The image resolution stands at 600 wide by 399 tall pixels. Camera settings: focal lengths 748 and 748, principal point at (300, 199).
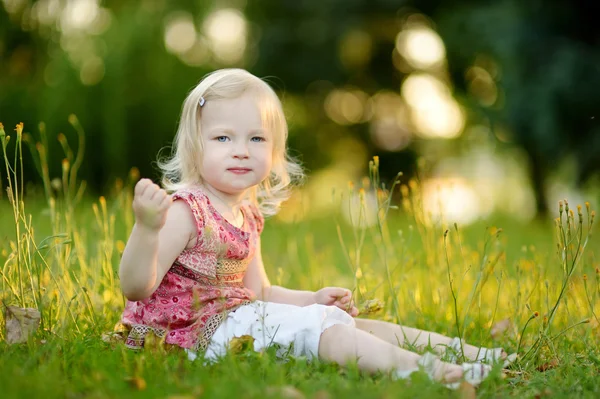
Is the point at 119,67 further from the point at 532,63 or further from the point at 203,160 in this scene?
the point at 203,160

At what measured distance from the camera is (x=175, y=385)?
1.91 metres

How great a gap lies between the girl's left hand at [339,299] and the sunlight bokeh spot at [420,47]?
1103 cm

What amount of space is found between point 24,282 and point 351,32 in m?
10.9

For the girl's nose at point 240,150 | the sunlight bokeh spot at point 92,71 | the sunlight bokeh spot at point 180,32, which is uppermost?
the sunlight bokeh spot at point 180,32

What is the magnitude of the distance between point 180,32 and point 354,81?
467cm

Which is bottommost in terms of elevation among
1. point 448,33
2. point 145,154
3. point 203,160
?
point 145,154

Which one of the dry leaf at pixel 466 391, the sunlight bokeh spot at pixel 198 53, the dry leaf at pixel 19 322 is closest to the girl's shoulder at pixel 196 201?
the dry leaf at pixel 19 322

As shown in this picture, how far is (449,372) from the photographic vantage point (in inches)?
85.6

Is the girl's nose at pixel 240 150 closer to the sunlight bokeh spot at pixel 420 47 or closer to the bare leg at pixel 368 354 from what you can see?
the bare leg at pixel 368 354

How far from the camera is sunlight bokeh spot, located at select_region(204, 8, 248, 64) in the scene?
1162cm

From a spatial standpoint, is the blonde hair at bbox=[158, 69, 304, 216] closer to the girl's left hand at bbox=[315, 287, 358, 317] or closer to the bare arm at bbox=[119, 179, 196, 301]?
the bare arm at bbox=[119, 179, 196, 301]

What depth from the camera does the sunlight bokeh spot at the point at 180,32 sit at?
10.9 m

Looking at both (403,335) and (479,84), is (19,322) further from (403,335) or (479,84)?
(479,84)

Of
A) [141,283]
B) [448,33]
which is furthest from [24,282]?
[448,33]
